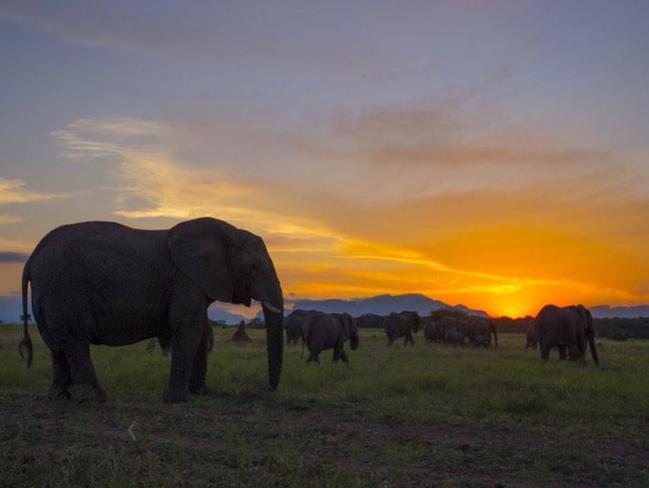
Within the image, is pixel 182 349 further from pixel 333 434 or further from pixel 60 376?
pixel 333 434

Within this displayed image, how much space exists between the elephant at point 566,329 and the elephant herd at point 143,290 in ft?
51.6

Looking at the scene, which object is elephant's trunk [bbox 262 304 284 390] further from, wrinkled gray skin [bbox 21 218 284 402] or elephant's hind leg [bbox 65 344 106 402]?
elephant's hind leg [bbox 65 344 106 402]

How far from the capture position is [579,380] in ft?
55.5

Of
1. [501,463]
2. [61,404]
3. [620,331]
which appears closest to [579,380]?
[501,463]

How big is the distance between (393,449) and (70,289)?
6782 millimetres

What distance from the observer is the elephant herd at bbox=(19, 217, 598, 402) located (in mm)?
12742

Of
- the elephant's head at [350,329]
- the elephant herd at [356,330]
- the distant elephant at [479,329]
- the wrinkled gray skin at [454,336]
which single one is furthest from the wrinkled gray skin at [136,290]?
the wrinkled gray skin at [454,336]

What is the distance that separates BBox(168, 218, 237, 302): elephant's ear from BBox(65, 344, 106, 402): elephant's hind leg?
7.02ft

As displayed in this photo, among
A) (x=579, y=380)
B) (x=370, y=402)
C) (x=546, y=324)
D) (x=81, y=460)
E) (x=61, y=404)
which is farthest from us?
(x=546, y=324)

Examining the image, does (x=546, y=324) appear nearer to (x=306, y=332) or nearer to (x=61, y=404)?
(x=306, y=332)

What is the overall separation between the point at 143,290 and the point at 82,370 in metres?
1.64

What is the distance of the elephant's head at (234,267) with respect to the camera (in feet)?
44.1

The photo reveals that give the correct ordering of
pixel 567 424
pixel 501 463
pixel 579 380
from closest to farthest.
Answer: pixel 501 463 → pixel 567 424 → pixel 579 380

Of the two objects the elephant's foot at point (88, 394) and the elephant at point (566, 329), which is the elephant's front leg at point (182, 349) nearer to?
the elephant's foot at point (88, 394)
